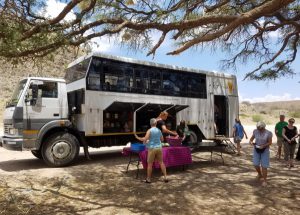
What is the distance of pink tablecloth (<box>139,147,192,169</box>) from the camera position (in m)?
9.08

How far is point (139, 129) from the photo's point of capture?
12625 mm

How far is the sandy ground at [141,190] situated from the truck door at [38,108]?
3.63ft

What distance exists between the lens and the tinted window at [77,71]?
11320mm

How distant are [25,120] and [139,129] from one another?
417cm

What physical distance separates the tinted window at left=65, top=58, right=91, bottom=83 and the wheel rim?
2359 millimetres

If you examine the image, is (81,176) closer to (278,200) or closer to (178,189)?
(178,189)

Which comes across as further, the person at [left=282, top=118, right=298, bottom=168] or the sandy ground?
the person at [left=282, top=118, right=298, bottom=168]

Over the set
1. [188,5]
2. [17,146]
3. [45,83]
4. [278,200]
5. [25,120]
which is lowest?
[278,200]

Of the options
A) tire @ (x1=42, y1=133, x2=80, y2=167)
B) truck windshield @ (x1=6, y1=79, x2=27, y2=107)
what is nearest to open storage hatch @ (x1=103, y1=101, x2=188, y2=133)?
tire @ (x1=42, y1=133, x2=80, y2=167)

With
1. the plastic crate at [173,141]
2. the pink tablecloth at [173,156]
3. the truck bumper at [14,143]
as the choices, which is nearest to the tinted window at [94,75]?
the truck bumper at [14,143]

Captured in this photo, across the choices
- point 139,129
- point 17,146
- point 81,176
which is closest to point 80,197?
point 81,176

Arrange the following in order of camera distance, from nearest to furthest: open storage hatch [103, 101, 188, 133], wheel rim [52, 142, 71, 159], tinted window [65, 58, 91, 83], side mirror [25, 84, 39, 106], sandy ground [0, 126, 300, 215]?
sandy ground [0, 126, 300, 215] → side mirror [25, 84, 39, 106] → wheel rim [52, 142, 71, 159] → tinted window [65, 58, 91, 83] → open storage hatch [103, 101, 188, 133]

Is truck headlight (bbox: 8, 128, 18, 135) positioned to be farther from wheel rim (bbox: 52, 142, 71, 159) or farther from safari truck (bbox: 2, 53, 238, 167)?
wheel rim (bbox: 52, 142, 71, 159)

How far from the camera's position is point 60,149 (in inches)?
418
